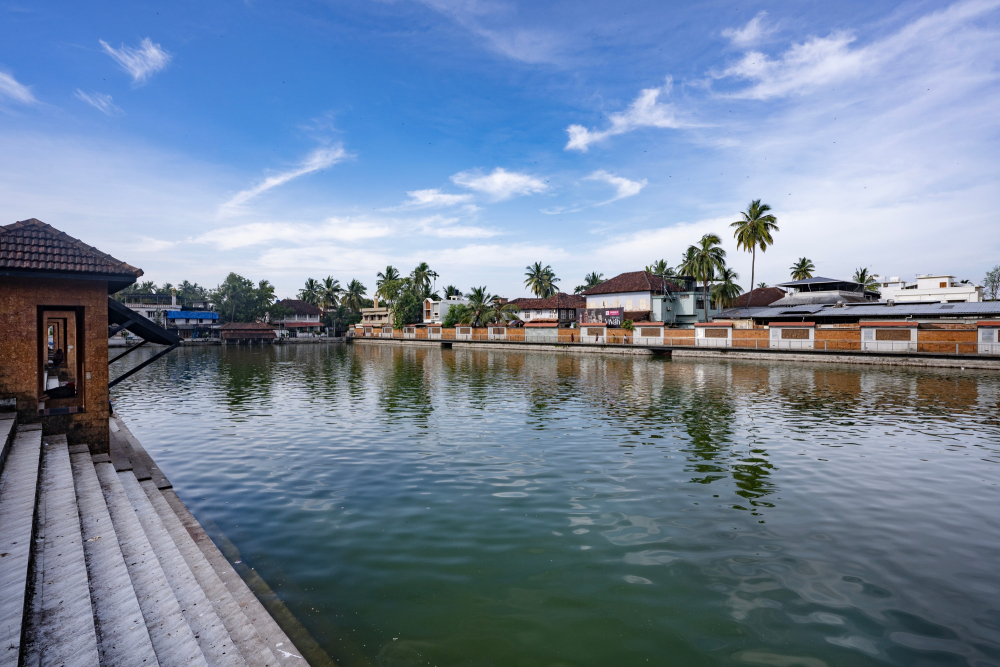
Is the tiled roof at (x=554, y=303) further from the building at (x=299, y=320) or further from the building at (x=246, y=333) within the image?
the building at (x=299, y=320)

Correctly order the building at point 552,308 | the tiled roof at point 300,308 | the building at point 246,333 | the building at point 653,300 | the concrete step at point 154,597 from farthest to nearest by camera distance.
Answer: the tiled roof at point 300,308, the building at point 246,333, the building at point 552,308, the building at point 653,300, the concrete step at point 154,597

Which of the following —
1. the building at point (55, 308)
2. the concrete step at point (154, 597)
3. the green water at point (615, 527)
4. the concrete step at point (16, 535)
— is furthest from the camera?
the building at point (55, 308)

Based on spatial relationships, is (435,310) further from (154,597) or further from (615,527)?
(154,597)

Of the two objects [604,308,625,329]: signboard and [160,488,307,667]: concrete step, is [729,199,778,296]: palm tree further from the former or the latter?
[160,488,307,667]: concrete step

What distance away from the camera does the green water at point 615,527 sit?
5.57 meters

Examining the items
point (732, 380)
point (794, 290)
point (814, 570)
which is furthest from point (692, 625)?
point (794, 290)

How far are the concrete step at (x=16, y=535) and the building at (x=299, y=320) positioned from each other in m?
96.8

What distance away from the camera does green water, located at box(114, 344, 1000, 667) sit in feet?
18.3

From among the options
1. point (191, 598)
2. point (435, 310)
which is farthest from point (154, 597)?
point (435, 310)

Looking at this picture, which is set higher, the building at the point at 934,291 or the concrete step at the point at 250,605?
the building at the point at 934,291

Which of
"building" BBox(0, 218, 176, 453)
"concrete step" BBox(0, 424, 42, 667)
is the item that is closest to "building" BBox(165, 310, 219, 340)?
"building" BBox(0, 218, 176, 453)

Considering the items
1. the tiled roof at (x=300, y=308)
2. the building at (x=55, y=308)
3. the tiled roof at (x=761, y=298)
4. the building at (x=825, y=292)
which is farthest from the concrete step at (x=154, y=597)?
the tiled roof at (x=300, y=308)

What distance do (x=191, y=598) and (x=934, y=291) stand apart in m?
79.9

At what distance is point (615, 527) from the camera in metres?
8.48
